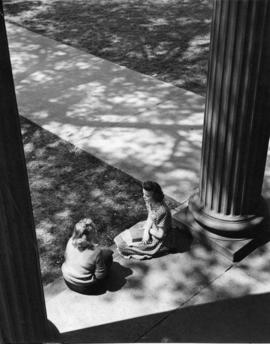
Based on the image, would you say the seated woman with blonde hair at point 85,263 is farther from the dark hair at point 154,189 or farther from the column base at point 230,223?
the column base at point 230,223

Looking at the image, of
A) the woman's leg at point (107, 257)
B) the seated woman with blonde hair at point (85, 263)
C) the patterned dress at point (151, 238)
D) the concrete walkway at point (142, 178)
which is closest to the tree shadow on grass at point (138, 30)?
the concrete walkway at point (142, 178)

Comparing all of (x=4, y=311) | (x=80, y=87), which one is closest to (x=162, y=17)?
(x=80, y=87)

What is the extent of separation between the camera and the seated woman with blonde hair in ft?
19.7

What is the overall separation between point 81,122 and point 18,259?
638cm

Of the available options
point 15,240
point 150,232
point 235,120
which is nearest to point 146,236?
point 150,232

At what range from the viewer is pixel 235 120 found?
5.91 meters

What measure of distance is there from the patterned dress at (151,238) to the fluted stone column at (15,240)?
2.55m

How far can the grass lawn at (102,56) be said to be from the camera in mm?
7602

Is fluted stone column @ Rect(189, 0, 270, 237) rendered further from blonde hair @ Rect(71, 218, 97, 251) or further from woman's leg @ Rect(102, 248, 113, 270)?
blonde hair @ Rect(71, 218, 97, 251)

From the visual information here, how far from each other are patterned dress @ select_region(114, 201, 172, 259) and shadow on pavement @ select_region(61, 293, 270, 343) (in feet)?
2.81

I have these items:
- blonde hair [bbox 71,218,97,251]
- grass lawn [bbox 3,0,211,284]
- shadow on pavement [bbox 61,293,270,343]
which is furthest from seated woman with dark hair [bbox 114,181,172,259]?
shadow on pavement [bbox 61,293,270,343]

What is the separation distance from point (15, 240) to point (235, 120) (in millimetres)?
3047

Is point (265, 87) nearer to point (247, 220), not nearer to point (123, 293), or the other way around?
point (247, 220)

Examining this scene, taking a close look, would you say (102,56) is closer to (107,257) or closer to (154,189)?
(154,189)
